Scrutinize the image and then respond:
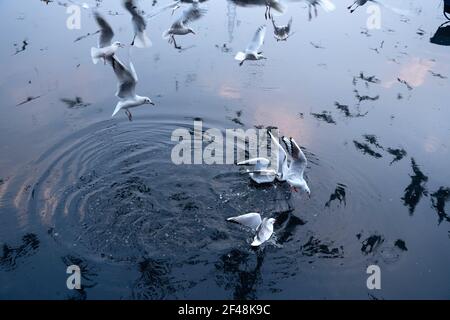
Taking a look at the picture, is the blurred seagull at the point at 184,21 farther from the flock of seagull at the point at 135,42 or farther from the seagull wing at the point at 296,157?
the seagull wing at the point at 296,157

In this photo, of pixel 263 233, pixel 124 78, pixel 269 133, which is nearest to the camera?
pixel 263 233

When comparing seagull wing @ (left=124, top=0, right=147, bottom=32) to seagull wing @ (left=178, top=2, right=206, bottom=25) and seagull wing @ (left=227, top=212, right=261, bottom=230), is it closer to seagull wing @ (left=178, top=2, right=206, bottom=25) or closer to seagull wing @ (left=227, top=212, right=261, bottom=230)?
seagull wing @ (left=178, top=2, right=206, bottom=25)

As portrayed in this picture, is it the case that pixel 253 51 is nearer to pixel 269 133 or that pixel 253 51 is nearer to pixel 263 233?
pixel 269 133

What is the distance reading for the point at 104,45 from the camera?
294 inches

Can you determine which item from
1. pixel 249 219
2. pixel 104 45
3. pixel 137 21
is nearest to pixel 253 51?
pixel 137 21

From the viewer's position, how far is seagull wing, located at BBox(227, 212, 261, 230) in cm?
577

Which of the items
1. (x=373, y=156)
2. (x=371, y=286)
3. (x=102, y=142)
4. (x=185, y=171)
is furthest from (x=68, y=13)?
(x=371, y=286)

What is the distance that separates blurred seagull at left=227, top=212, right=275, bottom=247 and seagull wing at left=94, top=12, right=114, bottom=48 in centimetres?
376

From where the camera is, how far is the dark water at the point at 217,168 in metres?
5.58

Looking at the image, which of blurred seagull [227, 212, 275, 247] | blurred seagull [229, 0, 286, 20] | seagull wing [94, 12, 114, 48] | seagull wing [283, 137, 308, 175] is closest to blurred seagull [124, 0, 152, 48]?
seagull wing [94, 12, 114, 48]

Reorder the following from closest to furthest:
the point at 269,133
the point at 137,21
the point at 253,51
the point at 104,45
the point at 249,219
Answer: the point at 249,219
the point at 269,133
the point at 104,45
the point at 137,21
the point at 253,51

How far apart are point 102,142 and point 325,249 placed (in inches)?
164

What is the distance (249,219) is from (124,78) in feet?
9.66
